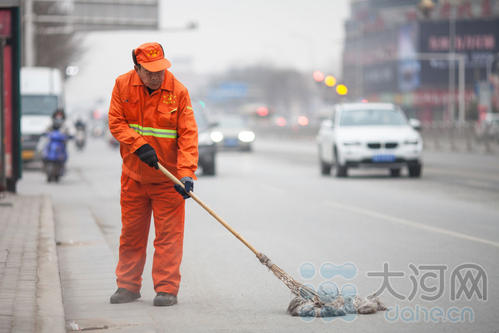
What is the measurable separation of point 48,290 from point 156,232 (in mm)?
886

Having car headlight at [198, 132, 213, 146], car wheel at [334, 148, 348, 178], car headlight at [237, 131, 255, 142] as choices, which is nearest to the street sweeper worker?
car wheel at [334, 148, 348, 178]

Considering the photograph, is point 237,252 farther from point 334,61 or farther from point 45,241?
point 334,61

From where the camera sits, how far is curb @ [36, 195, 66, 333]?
5688 millimetres

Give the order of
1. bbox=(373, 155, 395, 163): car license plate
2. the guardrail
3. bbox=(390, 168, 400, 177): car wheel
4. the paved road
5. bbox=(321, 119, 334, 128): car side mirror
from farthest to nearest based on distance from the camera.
Result: the guardrail, bbox=(390, 168, 400, 177): car wheel, bbox=(321, 119, 334, 128): car side mirror, bbox=(373, 155, 395, 163): car license plate, the paved road

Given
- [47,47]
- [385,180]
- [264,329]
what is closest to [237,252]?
[264,329]

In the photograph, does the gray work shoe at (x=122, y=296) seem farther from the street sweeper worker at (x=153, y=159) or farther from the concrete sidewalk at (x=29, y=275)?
the concrete sidewalk at (x=29, y=275)

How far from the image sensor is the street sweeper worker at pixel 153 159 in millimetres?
6492

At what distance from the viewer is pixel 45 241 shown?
9.50m

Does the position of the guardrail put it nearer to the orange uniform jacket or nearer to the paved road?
the paved road

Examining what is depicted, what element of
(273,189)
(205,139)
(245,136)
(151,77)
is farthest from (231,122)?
(151,77)

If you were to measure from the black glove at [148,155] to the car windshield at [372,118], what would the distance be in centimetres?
1565

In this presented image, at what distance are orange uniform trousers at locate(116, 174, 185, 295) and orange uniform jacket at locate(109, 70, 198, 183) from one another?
0.13 meters

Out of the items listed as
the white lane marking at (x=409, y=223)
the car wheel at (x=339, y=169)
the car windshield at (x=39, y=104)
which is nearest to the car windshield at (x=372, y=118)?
the car wheel at (x=339, y=169)

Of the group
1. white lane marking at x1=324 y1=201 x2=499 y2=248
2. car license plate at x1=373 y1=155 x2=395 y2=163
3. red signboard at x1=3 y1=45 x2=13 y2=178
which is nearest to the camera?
white lane marking at x1=324 y1=201 x2=499 y2=248
